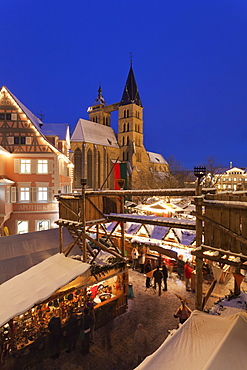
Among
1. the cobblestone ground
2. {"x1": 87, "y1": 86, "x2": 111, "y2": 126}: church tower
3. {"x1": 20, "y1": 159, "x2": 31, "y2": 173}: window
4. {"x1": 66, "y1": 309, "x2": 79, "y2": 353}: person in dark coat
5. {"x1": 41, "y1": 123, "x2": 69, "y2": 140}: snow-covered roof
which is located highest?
{"x1": 87, "y1": 86, "x2": 111, "y2": 126}: church tower

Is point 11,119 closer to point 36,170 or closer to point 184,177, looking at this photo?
point 36,170

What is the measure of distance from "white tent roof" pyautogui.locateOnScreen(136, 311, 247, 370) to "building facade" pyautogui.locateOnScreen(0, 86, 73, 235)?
16.3 metres

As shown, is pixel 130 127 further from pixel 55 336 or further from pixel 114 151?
pixel 55 336

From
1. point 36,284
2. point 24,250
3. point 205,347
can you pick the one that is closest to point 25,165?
point 24,250

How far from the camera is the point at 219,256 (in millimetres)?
5359

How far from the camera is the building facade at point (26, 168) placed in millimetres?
19109

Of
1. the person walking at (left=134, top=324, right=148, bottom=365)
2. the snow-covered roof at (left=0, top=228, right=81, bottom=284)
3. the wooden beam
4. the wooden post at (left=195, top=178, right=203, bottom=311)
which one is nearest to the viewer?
the wooden beam

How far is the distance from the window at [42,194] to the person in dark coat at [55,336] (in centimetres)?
1274

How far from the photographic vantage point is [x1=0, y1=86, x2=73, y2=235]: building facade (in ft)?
62.7

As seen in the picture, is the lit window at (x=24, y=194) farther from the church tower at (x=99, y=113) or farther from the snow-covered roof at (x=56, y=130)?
the church tower at (x=99, y=113)

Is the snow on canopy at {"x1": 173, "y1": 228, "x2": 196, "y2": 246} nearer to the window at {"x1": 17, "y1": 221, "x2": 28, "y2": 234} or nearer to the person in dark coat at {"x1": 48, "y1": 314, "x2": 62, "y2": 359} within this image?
the person in dark coat at {"x1": 48, "y1": 314, "x2": 62, "y2": 359}

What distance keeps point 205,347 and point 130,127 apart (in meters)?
57.4

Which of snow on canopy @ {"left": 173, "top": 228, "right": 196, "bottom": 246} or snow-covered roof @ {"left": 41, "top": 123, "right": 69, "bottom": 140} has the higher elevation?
snow-covered roof @ {"left": 41, "top": 123, "right": 69, "bottom": 140}

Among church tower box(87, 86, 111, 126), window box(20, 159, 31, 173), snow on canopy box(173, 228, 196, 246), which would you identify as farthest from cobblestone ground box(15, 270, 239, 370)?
church tower box(87, 86, 111, 126)
